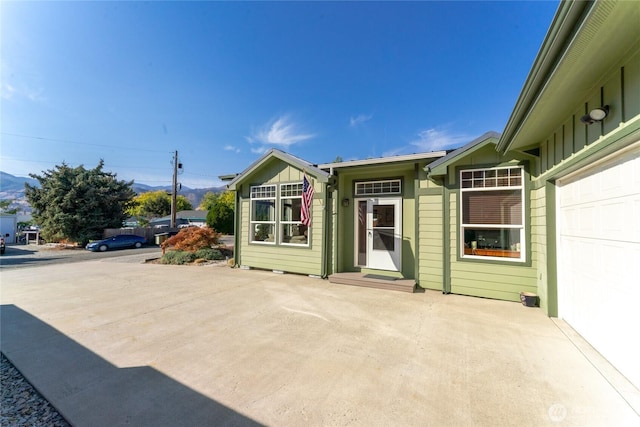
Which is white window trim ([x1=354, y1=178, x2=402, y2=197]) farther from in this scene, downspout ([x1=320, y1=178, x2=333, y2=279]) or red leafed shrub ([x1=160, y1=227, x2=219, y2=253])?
red leafed shrub ([x1=160, y1=227, x2=219, y2=253])

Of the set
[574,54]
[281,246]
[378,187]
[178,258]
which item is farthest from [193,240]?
[574,54]

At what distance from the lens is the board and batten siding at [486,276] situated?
4637 mm

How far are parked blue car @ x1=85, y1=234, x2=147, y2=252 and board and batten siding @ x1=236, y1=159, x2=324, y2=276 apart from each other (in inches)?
536

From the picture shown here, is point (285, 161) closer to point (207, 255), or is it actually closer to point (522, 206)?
point (522, 206)

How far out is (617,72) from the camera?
7.43 ft

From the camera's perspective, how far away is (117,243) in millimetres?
16750

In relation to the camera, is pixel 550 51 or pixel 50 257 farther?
pixel 50 257

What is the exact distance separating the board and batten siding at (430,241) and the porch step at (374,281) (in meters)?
0.35

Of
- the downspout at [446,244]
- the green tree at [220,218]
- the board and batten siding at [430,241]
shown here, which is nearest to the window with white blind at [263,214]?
the board and batten siding at [430,241]

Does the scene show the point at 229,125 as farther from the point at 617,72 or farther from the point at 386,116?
the point at 617,72

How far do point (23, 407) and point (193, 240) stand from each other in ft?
32.4

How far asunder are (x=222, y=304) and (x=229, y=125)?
11.8 metres

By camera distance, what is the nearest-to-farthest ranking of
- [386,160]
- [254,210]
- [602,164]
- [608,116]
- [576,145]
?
[608,116] → [602,164] → [576,145] → [386,160] → [254,210]

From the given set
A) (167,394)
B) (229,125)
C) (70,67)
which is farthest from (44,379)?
(229,125)
